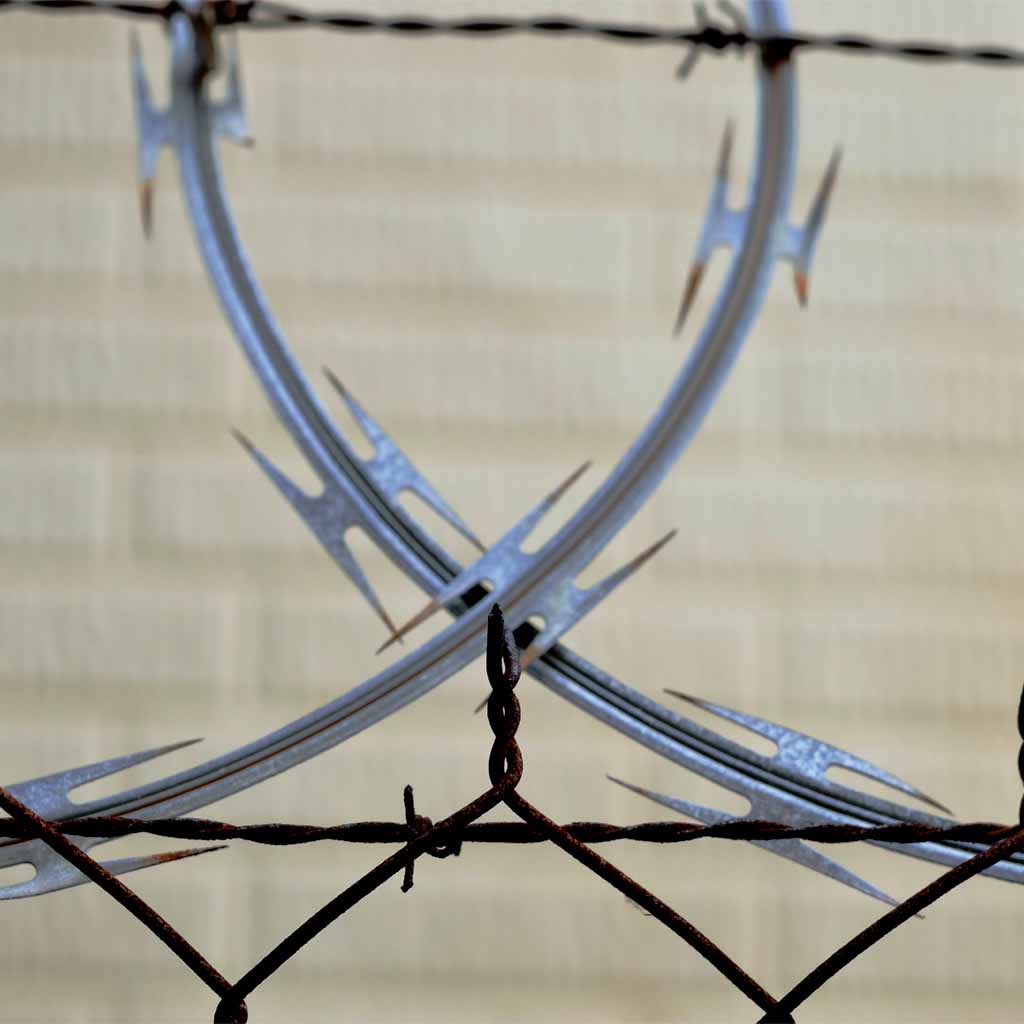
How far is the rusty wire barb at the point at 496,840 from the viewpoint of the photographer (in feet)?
1.12

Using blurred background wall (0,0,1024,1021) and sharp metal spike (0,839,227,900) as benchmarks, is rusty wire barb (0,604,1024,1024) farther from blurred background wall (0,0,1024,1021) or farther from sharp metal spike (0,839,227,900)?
blurred background wall (0,0,1024,1021)

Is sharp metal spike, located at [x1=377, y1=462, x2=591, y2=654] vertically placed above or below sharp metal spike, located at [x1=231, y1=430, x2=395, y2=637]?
below

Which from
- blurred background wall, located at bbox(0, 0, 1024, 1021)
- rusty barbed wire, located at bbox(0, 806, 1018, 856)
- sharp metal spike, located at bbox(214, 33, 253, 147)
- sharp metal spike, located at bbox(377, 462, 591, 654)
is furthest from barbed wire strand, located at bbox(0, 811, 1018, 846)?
blurred background wall, located at bbox(0, 0, 1024, 1021)

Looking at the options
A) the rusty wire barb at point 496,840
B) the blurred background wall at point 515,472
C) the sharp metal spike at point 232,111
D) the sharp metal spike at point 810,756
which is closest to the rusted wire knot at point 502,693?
the rusty wire barb at point 496,840

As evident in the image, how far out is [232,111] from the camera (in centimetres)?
52

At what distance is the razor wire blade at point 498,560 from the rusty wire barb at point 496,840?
5 cm

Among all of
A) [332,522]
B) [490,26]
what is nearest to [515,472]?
[490,26]

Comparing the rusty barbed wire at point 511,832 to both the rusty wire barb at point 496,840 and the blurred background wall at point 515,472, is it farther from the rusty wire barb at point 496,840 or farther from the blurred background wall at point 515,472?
the blurred background wall at point 515,472

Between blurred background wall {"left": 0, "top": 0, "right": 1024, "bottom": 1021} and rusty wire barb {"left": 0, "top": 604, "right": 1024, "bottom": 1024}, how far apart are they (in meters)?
0.81

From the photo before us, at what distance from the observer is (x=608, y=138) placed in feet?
4.26

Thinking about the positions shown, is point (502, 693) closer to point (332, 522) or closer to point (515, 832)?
point (515, 832)

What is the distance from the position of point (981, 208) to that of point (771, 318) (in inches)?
9.4

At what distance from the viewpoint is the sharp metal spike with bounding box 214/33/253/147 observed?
51 centimetres

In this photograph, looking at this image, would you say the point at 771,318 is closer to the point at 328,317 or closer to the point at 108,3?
the point at 328,317
